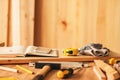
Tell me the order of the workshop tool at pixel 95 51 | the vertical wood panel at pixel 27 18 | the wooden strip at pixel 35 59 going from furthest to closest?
the vertical wood panel at pixel 27 18
the workshop tool at pixel 95 51
the wooden strip at pixel 35 59

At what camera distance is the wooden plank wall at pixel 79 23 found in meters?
2.50

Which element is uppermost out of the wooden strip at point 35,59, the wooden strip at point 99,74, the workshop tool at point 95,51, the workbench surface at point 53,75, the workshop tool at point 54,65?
the workshop tool at point 95,51

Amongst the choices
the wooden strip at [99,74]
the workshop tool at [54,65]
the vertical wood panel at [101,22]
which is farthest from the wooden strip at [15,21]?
the wooden strip at [99,74]

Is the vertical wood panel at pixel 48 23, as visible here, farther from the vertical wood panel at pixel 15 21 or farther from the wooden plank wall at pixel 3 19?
the wooden plank wall at pixel 3 19

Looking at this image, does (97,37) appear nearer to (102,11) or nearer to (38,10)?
(102,11)

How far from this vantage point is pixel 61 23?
253 cm

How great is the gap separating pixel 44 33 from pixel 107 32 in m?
0.69

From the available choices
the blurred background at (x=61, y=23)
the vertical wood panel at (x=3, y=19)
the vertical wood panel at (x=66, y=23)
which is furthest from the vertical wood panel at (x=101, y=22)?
the vertical wood panel at (x=3, y=19)

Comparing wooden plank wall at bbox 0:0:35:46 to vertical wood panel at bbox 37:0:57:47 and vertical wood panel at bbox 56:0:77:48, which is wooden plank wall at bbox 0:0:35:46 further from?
vertical wood panel at bbox 56:0:77:48

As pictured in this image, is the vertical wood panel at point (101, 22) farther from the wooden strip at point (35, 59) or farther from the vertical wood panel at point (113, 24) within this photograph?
the wooden strip at point (35, 59)

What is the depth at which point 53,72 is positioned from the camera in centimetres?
106

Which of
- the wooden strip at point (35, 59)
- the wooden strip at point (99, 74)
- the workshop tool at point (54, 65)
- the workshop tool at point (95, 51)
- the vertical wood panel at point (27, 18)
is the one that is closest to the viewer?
the wooden strip at point (99, 74)

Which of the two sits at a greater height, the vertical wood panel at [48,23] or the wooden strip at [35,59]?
the vertical wood panel at [48,23]

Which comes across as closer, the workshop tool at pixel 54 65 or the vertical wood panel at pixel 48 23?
the workshop tool at pixel 54 65
